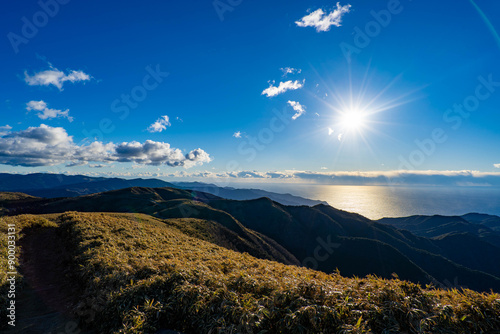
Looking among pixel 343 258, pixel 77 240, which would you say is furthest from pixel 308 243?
pixel 77 240

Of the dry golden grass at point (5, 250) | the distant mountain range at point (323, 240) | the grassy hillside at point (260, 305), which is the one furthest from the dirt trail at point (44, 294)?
the distant mountain range at point (323, 240)

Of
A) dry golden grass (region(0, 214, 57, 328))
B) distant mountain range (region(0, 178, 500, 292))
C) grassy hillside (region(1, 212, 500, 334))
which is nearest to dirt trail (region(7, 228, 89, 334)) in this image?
dry golden grass (region(0, 214, 57, 328))

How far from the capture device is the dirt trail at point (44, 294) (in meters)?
8.62

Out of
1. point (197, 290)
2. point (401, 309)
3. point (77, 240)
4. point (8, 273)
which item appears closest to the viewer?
point (401, 309)

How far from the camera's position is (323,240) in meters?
134

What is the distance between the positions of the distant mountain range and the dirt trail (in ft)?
194

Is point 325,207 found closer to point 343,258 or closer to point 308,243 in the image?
point 308,243

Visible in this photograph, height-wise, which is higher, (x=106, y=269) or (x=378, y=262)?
(x=106, y=269)

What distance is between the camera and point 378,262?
106000mm

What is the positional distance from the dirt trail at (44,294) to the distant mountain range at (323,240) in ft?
194

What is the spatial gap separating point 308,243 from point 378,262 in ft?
129

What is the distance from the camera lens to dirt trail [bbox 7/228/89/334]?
862 cm

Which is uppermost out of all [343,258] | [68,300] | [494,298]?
[494,298]

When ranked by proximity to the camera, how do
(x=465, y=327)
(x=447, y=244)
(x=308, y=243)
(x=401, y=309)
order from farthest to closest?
(x=447, y=244) < (x=308, y=243) < (x=401, y=309) < (x=465, y=327)
